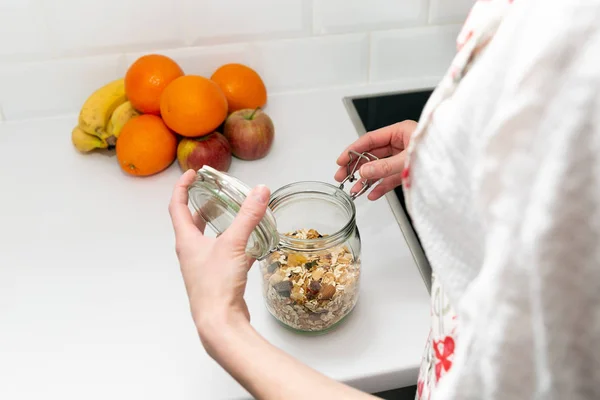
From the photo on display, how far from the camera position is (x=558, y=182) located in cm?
31

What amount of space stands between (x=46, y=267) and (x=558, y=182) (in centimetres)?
68

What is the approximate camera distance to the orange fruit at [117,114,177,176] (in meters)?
0.92

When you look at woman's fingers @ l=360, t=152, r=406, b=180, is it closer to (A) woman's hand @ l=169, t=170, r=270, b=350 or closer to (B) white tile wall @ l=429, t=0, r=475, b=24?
(A) woman's hand @ l=169, t=170, r=270, b=350

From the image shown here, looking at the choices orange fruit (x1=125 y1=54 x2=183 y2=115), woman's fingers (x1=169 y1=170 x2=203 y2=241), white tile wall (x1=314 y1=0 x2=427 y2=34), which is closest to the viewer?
woman's fingers (x1=169 y1=170 x2=203 y2=241)

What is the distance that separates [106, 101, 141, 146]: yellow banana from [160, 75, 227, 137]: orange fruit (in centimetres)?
7

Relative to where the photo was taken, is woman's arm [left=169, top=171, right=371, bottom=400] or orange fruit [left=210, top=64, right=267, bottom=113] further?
orange fruit [left=210, top=64, right=267, bottom=113]

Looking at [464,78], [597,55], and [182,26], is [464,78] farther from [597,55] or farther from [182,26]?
[182,26]

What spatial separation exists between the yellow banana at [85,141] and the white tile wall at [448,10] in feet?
2.00

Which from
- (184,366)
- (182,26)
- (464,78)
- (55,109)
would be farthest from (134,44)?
(464,78)

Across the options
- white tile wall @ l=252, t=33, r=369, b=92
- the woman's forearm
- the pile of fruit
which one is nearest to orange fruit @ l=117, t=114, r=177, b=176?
the pile of fruit

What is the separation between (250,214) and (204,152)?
0.38 metres

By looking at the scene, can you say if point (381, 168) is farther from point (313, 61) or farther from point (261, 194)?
point (313, 61)

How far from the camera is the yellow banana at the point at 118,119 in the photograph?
38.3 inches

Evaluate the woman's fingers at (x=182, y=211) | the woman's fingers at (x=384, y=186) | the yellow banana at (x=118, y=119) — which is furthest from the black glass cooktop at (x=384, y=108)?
the woman's fingers at (x=182, y=211)
